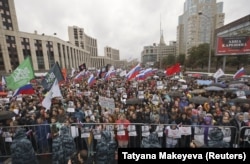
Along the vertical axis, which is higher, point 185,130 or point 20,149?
point 185,130

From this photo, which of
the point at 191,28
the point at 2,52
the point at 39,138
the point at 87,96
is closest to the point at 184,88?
the point at 87,96

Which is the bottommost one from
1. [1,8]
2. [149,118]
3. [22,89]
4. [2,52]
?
[149,118]

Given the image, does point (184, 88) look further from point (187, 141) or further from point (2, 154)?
point (2, 154)

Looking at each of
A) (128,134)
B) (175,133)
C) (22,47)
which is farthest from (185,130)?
(22,47)

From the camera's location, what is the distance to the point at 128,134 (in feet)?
16.7

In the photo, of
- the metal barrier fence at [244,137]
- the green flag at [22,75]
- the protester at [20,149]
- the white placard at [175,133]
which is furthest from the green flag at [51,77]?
the metal barrier fence at [244,137]

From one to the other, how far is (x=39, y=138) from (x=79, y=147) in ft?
4.53

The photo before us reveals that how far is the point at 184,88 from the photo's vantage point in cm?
1271

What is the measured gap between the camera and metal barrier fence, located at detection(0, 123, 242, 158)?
462cm

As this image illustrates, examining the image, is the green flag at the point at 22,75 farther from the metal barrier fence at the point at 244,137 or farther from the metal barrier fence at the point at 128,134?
the metal barrier fence at the point at 244,137

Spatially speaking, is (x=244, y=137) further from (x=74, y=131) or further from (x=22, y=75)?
(x=22, y=75)

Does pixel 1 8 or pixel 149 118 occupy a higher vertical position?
pixel 1 8

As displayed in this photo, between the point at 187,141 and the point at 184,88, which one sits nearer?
the point at 187,141

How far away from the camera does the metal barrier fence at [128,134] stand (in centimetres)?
462
